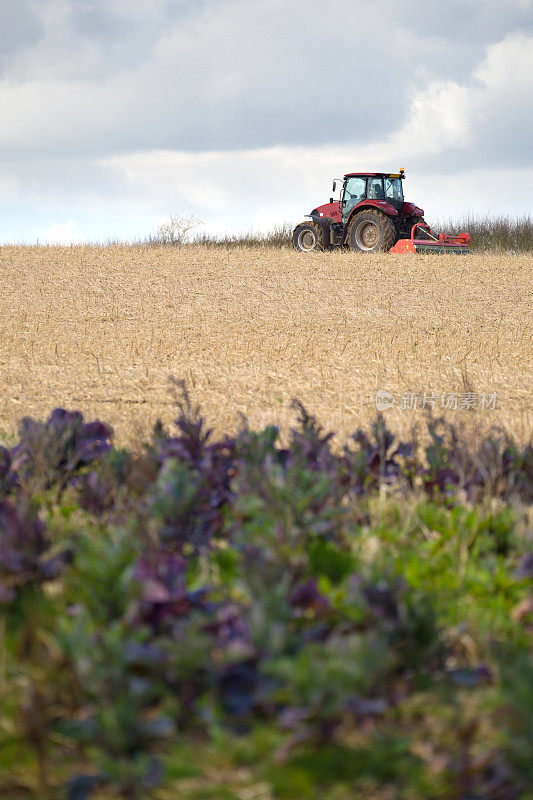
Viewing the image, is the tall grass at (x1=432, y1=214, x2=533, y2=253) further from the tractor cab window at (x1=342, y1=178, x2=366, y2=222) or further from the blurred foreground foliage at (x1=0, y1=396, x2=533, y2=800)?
the blurred foreground foliage at (x1=0, y1=396, x2=533, y2=800)

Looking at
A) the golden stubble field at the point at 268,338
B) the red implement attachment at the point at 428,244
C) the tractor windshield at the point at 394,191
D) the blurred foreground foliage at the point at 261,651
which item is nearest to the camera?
the blurred foreground foliage at the point at 261,651

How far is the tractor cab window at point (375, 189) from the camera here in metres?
19.8

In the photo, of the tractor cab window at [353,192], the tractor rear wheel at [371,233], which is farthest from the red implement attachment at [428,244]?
the tractor cab window at [353,192]

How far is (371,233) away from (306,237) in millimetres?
2426

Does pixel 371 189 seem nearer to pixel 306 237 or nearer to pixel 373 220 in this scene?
pixel 373 220

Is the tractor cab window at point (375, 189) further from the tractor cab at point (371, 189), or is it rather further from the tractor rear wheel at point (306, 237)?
the tractor rear wheel at point (306, 237)

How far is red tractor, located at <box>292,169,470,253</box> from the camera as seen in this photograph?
19.7m

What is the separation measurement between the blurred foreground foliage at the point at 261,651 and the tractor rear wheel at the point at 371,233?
1724 cm

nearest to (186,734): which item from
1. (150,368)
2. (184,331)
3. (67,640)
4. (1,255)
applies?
(67,640)

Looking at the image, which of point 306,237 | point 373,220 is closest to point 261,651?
point 373,220

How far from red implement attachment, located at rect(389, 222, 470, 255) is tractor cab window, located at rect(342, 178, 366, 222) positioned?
1.59 meters

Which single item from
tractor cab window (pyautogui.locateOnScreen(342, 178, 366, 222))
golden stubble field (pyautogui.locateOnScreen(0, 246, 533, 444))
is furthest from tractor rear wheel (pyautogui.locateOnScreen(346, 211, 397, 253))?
golden stubble field (pyautogui.locateOnScreen(0, 246, 533, 444))

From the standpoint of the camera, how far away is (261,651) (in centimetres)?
214

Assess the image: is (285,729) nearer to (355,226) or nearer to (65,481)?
(65,481)
